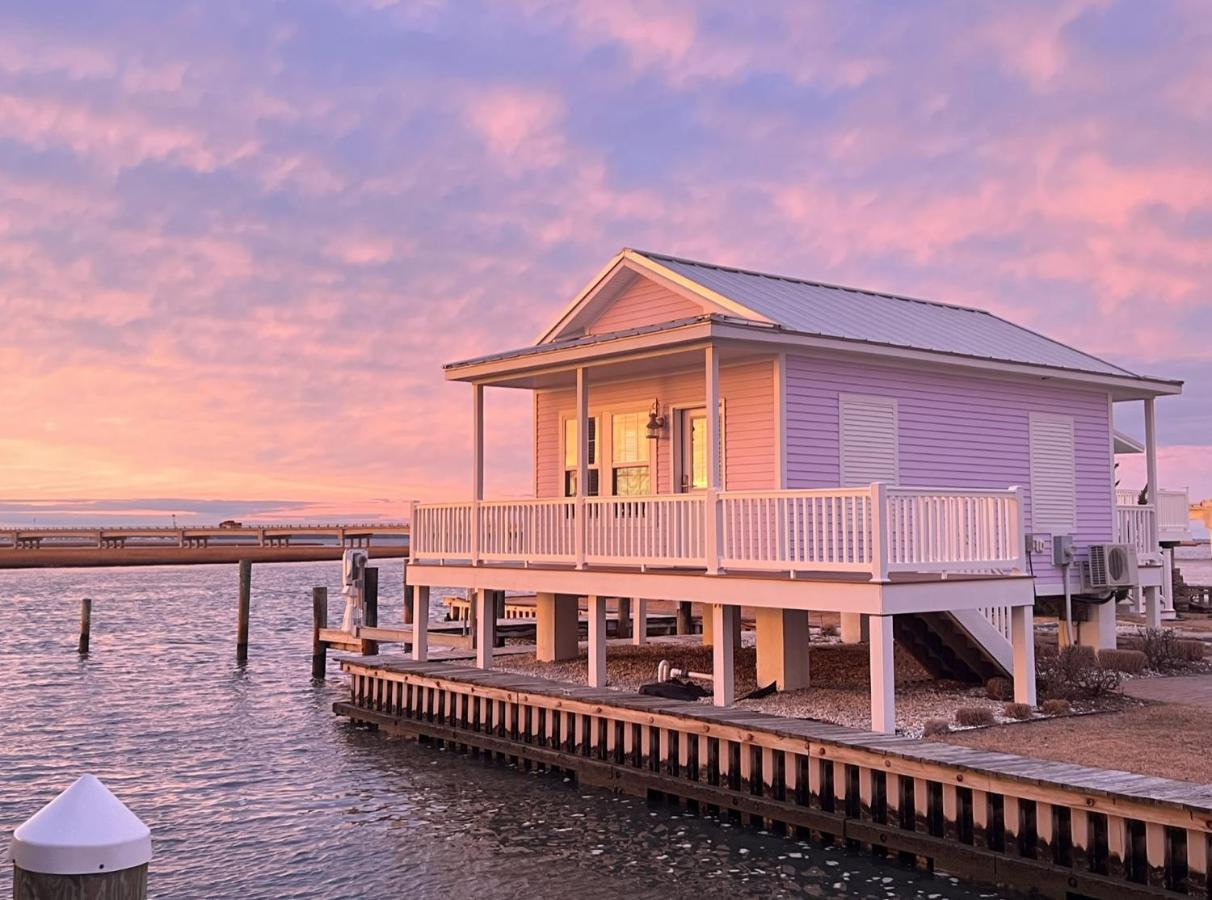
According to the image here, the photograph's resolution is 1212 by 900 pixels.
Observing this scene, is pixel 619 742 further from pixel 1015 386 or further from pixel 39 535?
pixel 39 535

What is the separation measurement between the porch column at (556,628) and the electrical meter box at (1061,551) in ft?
27.6

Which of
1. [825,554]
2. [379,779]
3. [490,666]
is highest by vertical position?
[825,554]

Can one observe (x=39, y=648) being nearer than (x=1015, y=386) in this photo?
No

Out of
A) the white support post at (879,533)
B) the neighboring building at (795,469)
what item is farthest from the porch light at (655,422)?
the white support post at (879,533)

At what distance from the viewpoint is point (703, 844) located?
44.1 feet

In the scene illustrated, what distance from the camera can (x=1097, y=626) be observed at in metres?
21.5

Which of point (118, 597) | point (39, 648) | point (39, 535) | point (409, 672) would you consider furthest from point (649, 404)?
point (39, 535)

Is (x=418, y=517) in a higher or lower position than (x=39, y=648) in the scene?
higher

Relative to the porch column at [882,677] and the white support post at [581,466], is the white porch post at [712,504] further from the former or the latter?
the white support post at [581,466]

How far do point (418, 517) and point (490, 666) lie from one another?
9.71ft

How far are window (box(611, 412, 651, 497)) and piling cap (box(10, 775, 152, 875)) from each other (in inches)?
678

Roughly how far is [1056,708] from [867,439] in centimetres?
486

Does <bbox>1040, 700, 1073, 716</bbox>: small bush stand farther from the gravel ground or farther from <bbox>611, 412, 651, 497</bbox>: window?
<bbox>611, 412, 651, 497</bbox>: window

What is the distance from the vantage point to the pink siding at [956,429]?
1766cm
